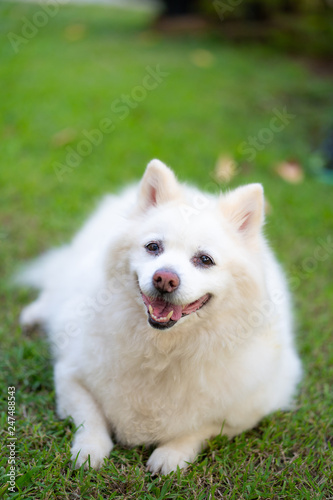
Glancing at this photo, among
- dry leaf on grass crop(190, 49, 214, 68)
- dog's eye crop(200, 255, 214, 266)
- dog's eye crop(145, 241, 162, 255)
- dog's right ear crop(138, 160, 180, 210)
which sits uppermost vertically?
dog's right ear crop(138, 160, 180, 210)

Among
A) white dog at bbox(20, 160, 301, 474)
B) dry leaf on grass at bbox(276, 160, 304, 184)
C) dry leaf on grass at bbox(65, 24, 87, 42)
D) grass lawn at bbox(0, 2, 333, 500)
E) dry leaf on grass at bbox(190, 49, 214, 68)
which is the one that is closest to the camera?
white dog at bbox(20, 160, 301, 474)

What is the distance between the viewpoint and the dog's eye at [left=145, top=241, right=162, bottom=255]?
233 centimetres

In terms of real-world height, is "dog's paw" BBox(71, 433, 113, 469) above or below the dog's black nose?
below

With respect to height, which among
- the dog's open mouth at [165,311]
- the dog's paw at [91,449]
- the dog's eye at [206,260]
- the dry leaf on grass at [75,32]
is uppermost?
the dog's eye at [206,260]

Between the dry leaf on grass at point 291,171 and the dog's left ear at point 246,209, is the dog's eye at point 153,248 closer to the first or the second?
the dog's left ear at point 246,209

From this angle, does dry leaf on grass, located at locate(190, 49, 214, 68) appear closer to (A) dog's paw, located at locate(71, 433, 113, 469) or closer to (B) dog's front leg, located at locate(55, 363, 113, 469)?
(B) dog's front leg, located at locate(55, 363, 113, 469)

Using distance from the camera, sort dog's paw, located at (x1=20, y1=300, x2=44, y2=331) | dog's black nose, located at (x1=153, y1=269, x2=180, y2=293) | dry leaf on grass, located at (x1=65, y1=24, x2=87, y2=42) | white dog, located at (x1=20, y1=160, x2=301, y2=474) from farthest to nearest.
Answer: dry leaf on grass, located at (x1=65, y1=24, x2=87, y2=42) < dog's paw, located at (x1=20, y1=300, x2=44, y2=331) < white dog, located at (x1=20, y1=160, x2=301, y2=474) < dog's black nose, located at (x1=153, y1=269, x2=180, y2=293)

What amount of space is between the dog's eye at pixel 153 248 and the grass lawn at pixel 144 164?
1.05 meters

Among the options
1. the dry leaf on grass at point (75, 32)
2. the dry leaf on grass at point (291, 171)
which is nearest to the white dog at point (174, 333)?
the dry leaf on grass at point (291, 171)

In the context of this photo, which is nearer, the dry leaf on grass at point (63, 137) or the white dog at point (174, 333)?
the white dog at point (174, 333)

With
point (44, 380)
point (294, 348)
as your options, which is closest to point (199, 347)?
point (44, 380)

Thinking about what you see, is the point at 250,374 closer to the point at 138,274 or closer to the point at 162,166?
the point at 138,274

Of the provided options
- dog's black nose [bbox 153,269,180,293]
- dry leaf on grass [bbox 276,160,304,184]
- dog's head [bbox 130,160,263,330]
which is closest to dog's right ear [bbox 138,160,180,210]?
dog's head [bbox 130,160,263,330]

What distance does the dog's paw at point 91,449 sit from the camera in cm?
230
